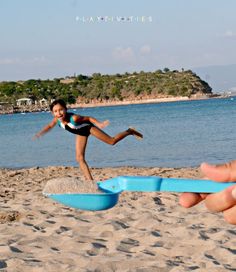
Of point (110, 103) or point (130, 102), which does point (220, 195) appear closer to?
point (130, 102)

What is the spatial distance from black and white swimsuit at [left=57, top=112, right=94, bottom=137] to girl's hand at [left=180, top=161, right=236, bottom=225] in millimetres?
7605

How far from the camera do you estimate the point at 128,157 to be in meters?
23.3

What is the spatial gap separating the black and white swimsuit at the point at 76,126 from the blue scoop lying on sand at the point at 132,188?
24.1 ft

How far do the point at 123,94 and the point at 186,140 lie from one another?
112 metres

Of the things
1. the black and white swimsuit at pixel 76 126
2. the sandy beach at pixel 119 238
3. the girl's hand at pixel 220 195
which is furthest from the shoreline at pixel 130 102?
the girl's hand at pixel 220 195

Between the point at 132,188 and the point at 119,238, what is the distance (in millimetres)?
5200

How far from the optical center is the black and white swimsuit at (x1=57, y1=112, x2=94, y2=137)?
9695 mm

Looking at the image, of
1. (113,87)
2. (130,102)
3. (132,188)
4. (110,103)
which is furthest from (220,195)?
(110,103)

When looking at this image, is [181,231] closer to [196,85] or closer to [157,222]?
[157,222]

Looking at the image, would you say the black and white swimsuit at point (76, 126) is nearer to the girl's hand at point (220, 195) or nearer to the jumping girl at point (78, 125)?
the jumping girl at point (78, 125)

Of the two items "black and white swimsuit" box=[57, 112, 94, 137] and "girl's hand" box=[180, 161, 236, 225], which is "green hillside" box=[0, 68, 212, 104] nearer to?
"black and white swimsuit" box=[57, 112, 94, 137]

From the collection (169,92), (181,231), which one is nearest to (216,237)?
(181,231)

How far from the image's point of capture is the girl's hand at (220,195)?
1.91 meters

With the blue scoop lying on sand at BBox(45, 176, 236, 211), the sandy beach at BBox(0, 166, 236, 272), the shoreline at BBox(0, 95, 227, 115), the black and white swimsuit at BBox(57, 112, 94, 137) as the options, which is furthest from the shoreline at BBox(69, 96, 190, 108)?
the blue scoop lying on sand at BBox(45, 176, 236, 211)
